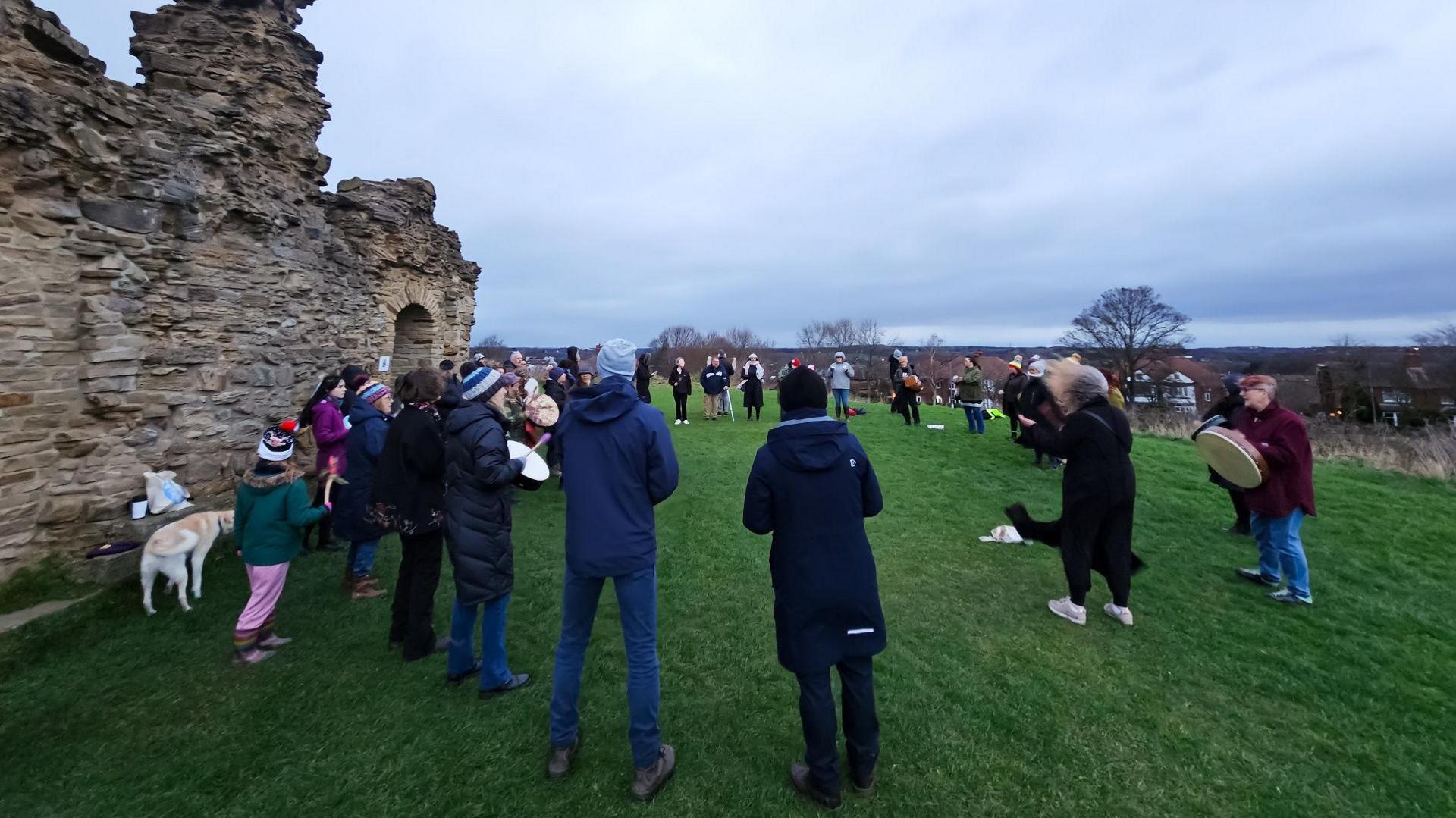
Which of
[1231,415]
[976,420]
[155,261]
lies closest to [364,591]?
[155,261]

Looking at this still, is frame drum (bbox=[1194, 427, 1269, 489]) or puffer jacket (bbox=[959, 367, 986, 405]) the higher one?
puffer jacket (bbox=[959, 367, 986, 405])

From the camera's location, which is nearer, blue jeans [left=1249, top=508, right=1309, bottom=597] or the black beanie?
the black beanie

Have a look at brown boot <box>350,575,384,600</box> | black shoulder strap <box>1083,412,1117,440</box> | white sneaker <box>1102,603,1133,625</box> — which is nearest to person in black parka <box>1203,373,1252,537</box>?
white sneaker <box>1102,603,1133,625</box>

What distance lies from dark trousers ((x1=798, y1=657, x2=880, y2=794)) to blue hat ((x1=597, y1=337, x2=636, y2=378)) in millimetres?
1806

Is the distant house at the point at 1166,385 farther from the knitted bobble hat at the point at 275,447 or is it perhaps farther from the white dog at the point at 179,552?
the white dog at the point at 179,552

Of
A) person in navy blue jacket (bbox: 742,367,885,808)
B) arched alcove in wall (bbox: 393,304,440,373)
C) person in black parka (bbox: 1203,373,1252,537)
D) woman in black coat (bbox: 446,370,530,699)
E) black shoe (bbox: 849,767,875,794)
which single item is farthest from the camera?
arched alcove in wall (bbox: 393,304,440,373)

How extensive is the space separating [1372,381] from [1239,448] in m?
35.8

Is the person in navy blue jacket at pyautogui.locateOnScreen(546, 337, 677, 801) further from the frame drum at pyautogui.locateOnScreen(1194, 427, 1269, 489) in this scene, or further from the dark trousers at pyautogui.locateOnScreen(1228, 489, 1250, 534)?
the dark trousers at pyautogui.locateOnScreen(1228, 489, 1250, 534)

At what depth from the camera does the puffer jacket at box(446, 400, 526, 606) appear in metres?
3.38

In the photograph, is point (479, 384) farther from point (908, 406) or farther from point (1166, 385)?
point (1166, 385)

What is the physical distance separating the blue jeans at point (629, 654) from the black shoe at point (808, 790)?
71cm

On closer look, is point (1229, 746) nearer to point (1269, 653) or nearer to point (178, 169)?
point (1269, 653)

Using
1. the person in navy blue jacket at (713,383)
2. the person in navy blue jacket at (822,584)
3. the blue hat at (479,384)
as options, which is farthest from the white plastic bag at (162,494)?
the person in navy blue jacket at (713,383)

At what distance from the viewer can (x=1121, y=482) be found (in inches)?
164
